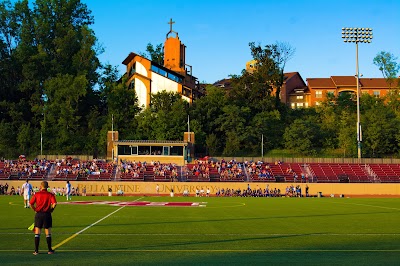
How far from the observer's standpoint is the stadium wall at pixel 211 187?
5722 centimetres

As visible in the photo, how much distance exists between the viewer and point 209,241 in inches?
644

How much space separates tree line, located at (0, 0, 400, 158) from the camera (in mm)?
73938

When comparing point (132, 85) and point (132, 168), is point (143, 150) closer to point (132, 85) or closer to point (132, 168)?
point (132, 168)

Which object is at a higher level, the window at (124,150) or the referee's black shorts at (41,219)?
the window at (124,150)

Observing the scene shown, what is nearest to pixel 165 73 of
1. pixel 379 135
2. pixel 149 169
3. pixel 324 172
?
pixel 149 169

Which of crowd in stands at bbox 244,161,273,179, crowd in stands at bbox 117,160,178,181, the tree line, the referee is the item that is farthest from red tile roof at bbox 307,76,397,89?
the referee

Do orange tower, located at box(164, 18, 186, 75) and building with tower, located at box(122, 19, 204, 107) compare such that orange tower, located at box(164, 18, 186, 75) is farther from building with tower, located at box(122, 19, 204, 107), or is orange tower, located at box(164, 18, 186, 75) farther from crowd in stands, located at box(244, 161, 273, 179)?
crowd in stands, located at box(244, 161, 273, 179)

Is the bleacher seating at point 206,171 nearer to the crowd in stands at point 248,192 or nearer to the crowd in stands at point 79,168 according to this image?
the crowd in stands at point 79,168

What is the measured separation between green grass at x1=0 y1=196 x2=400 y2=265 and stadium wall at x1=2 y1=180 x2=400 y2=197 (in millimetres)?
32311

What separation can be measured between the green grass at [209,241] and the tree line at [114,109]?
48481 mm

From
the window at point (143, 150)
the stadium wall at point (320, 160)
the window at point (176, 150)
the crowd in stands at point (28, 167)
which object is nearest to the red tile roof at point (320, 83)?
the stadium wall at point (320, 160)

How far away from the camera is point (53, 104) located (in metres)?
76.4

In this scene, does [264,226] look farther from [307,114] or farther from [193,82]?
[193,82]

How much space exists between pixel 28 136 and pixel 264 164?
32.3 meters
